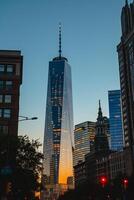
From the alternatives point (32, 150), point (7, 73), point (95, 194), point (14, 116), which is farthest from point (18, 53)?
point (95, 194)

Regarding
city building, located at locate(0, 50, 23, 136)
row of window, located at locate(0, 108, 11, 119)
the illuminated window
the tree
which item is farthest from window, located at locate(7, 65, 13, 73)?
the tree

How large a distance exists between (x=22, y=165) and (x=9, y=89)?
30.1 meters

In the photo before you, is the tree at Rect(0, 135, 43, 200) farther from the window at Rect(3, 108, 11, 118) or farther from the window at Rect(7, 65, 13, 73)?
the window at Rect(7, 65, 13, 73)

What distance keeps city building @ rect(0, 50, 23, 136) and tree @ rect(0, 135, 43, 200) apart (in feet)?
64.8

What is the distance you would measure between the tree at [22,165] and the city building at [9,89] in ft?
64.8

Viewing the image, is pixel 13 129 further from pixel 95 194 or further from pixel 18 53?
pixel 95 194

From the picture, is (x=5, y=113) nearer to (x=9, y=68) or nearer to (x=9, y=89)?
(x=9, y=89)

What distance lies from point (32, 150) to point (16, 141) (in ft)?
14.9

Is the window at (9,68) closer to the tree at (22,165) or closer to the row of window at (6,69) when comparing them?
the row of window at (6,69)

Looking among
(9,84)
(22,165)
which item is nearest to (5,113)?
(9,84)

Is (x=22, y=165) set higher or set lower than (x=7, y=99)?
lower

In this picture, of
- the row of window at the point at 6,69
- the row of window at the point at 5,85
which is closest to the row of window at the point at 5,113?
the row of window at the point at 5,85

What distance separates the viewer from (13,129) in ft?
283

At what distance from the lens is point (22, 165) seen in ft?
212
